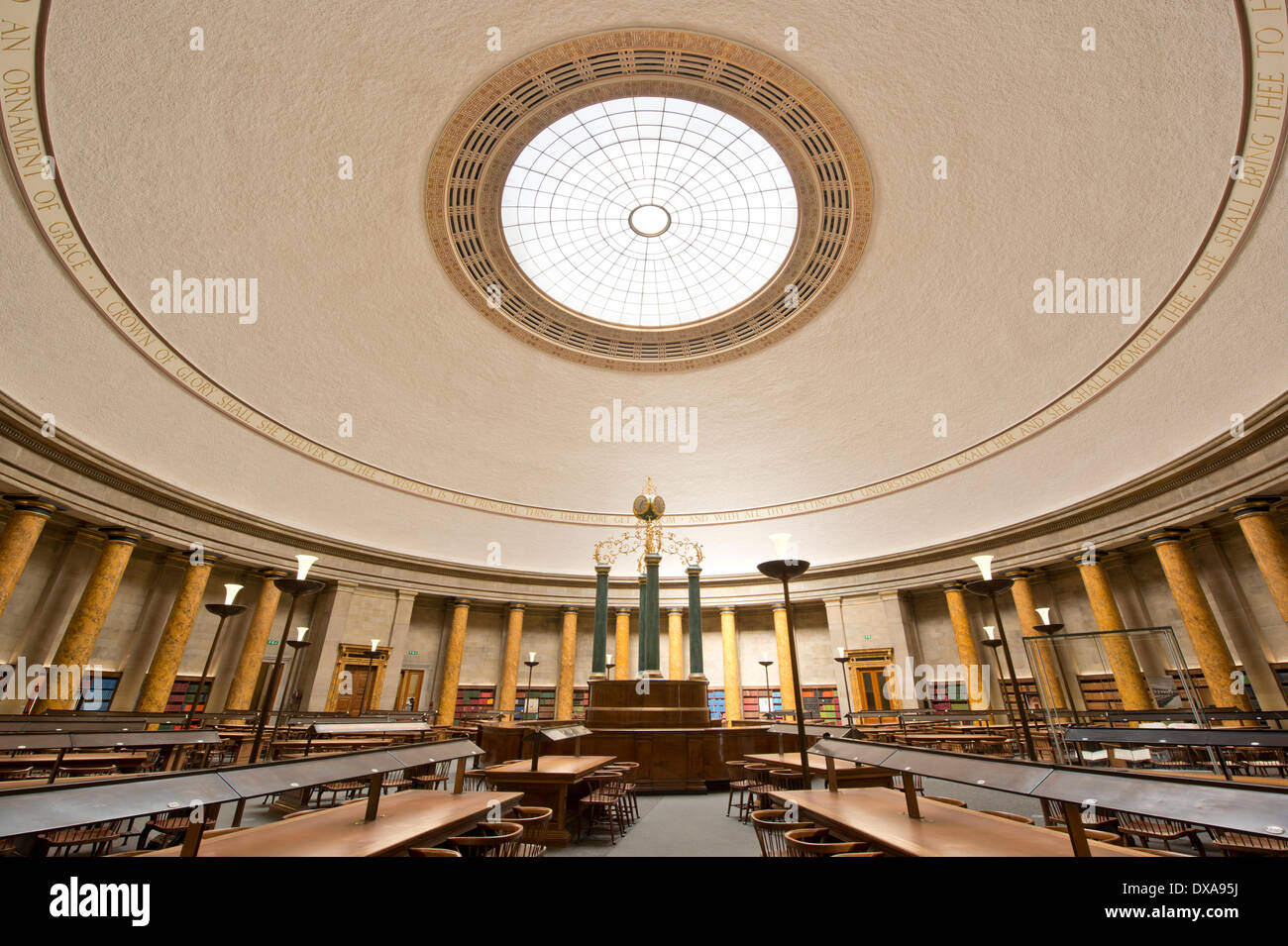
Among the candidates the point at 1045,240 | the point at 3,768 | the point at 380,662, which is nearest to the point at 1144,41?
the point at 1045,240

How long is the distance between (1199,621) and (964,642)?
19.4 ft

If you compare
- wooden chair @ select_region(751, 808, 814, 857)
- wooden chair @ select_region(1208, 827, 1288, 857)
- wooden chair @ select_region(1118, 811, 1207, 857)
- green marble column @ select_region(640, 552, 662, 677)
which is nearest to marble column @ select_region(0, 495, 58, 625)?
green marble column @ select_region(640, 552, 662, 677)

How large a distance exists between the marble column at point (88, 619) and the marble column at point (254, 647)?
3256 mm

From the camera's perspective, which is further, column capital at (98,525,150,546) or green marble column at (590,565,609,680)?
column capital at (98,525,150,546)

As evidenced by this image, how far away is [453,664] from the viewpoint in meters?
18.8

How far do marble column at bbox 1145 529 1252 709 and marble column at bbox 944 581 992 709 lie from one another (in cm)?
512

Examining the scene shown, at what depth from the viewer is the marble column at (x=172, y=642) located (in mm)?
13133

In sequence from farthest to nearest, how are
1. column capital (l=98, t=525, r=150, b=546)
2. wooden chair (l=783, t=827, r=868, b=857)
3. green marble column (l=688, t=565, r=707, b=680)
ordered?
column capital (l=98, t=525, r=150, b=546) < green marble column (l=688, t=565, r=707, b=680) < wooden chair (l=783, t=827, r=868, b=857)

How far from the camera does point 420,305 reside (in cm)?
1208

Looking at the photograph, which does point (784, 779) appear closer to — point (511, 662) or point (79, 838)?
point (79, 838)

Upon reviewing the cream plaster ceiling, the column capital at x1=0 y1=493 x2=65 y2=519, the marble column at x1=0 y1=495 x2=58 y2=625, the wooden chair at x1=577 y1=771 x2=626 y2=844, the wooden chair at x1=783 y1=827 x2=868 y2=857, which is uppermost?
the cream plaster ceiling

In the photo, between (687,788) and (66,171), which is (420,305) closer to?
(66,171)

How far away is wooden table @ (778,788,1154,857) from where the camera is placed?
308 centimetres

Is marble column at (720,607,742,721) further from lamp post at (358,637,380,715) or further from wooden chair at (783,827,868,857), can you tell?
wooden chair at (783,827,868,857)
